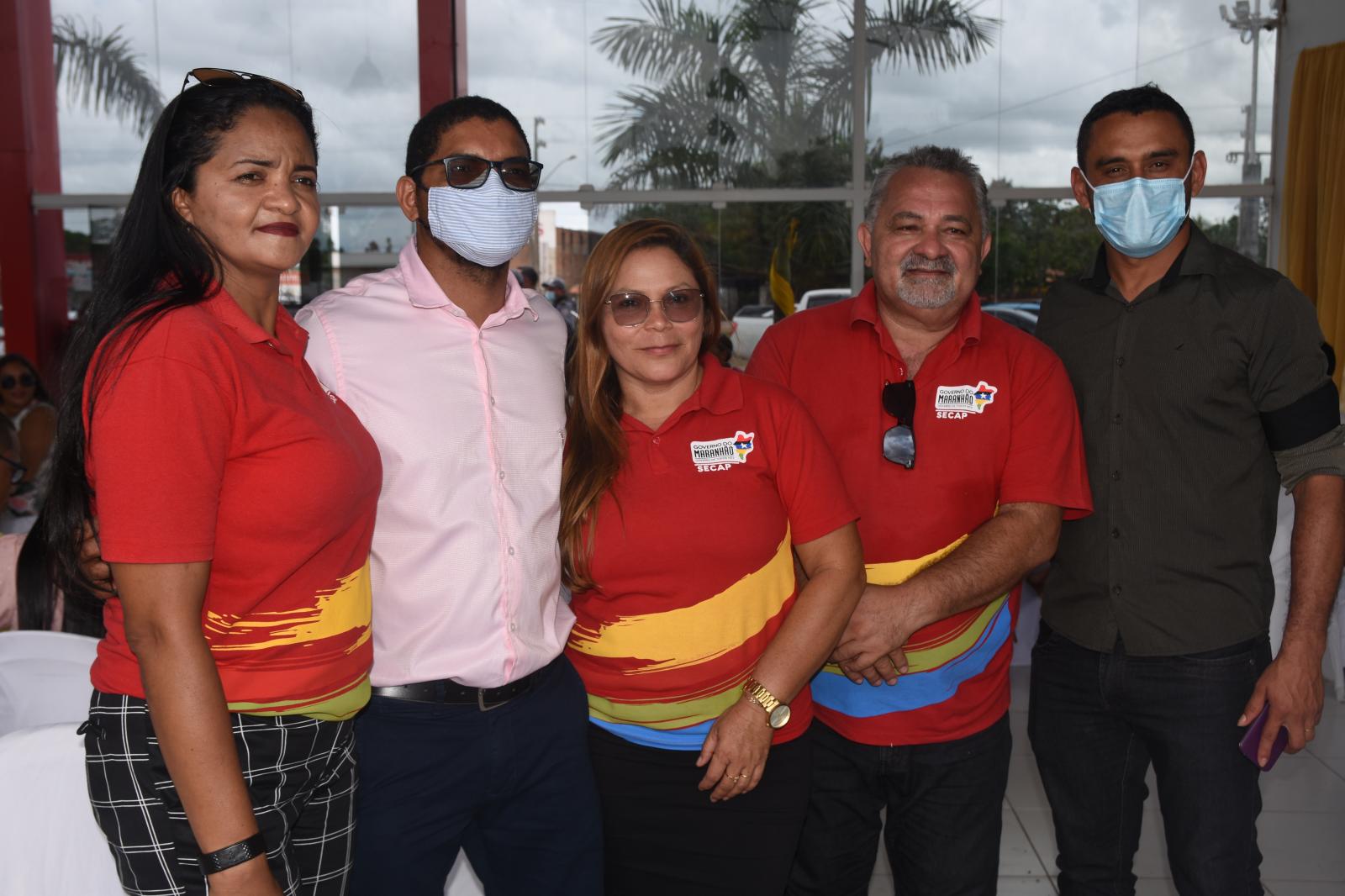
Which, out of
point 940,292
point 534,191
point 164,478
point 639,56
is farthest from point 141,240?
point 639,56

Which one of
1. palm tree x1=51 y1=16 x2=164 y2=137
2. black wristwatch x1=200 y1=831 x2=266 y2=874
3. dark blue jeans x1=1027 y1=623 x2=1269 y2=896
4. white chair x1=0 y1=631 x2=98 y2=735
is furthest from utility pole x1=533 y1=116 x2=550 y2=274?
black wristwatch x1=200 y1=831 x2=266 y2=874

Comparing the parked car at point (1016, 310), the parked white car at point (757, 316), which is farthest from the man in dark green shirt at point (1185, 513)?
the parked white car at point (757, 316)

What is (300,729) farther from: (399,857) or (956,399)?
(956,399)

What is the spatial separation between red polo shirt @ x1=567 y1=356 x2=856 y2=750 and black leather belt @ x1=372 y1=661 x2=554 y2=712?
0.60ft

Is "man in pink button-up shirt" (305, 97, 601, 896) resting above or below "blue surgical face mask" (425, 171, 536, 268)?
below

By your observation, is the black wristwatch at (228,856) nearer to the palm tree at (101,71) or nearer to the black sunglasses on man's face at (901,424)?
the black sunglasses on man's face at (901,424)

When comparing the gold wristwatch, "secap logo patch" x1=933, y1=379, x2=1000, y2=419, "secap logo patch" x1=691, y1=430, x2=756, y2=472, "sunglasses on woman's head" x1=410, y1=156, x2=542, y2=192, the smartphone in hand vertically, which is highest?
"sunglasses on woman's head" x1=410, y1=156, x2=542, y2=192

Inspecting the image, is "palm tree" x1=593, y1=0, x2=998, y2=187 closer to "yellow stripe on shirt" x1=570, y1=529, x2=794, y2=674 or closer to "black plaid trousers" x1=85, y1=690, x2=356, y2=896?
"yellow stripe on shirt" x1=570, y1=529, x2=794, y2=674

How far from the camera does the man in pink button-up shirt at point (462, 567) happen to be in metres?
1.84

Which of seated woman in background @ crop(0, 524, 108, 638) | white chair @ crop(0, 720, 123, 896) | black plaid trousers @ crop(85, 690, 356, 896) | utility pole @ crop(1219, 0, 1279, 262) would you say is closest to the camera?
black plaid trousers @ crop(85, 690, 356, 896)

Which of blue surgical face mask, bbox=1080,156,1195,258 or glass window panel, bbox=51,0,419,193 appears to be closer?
blue surgical face mask, bbox=1080,156,1195,258

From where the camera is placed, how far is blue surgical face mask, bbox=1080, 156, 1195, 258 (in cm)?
226

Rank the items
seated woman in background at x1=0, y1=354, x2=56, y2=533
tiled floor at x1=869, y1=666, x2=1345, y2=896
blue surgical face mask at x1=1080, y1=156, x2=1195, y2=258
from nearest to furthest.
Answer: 1. blue surgical face mask at x1=1080, y1=156, x2=1195, y2=258
2. tiled floor at x1=869, y1=666, x2=1345, y2=896
3. seated woman in background at x1=0, y1=354, x2=56, y2=533

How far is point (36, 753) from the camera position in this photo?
1.80 m
